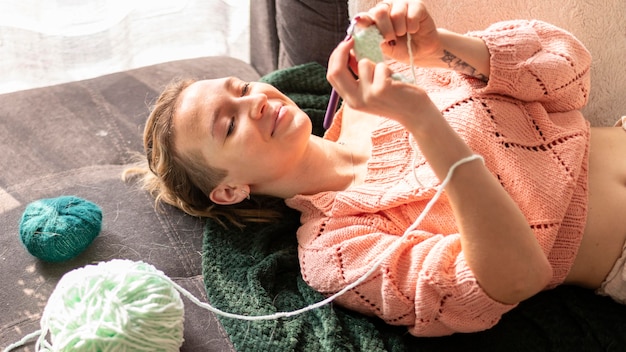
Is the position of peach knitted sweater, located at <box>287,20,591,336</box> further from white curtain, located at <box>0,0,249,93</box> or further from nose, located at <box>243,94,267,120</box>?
white curtain, located at <box>0,0,249,93</box>

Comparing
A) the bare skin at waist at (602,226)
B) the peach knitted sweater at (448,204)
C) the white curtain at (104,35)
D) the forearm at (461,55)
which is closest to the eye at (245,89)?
the peach knitted sweater at (448,204)

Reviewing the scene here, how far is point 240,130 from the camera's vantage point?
120 cm

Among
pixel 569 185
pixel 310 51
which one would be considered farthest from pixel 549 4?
pixel 310 51

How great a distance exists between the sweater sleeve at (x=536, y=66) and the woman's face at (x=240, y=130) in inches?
15.4

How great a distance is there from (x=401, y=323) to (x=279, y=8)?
0.92 m

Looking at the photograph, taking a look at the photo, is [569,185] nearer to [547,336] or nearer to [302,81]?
[547,336]

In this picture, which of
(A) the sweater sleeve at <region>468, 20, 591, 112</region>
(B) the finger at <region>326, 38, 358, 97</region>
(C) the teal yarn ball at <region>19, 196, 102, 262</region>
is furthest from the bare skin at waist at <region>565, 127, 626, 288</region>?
(C) the teal yarn ball at <region>19, 196, 102, 262</region>

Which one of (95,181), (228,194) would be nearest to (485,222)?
(228,194)

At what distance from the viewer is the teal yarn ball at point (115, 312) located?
A: 969 mm

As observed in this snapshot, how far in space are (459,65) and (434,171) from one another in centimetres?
32

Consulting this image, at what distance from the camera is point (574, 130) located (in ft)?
3.83

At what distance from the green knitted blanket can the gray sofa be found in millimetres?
55

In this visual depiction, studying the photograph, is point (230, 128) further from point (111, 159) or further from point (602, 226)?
point (602, 226)

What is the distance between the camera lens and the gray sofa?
1.18 m
